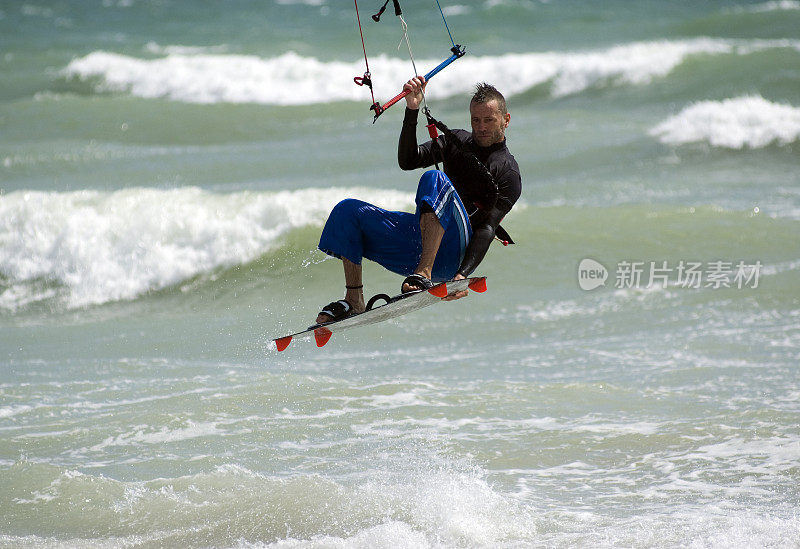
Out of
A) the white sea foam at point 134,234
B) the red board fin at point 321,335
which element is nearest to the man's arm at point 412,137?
the red board fin at point 321,335

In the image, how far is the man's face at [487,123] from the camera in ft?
18.5

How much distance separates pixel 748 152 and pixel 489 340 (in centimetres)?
850

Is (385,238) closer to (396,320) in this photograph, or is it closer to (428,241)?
(428,241)

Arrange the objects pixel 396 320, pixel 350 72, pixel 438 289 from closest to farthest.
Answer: pixel 438 289, pixel 396 320, pixel 350 72

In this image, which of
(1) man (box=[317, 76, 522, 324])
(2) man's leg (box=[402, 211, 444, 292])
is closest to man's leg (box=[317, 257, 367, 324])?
(1) man (box=[317, 76, 522, 324])

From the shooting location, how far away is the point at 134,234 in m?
13.4

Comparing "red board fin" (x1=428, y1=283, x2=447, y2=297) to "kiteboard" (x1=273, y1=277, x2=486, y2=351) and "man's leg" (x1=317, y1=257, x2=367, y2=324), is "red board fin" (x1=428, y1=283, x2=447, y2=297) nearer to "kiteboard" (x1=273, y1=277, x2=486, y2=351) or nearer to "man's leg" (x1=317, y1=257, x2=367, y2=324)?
"kiteboard" (x1=273, y1=277, x2=486, y2=351)

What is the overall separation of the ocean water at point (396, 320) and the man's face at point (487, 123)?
2.17 m

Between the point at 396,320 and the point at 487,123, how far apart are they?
5122mm

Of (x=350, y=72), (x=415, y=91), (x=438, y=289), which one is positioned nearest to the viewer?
(x=415, y=91)

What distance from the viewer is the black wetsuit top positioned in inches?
225

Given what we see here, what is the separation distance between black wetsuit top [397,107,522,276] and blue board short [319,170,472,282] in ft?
0.29

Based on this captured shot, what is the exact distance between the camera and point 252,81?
74.9ft

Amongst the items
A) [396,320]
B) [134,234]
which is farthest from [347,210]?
[134,234]
